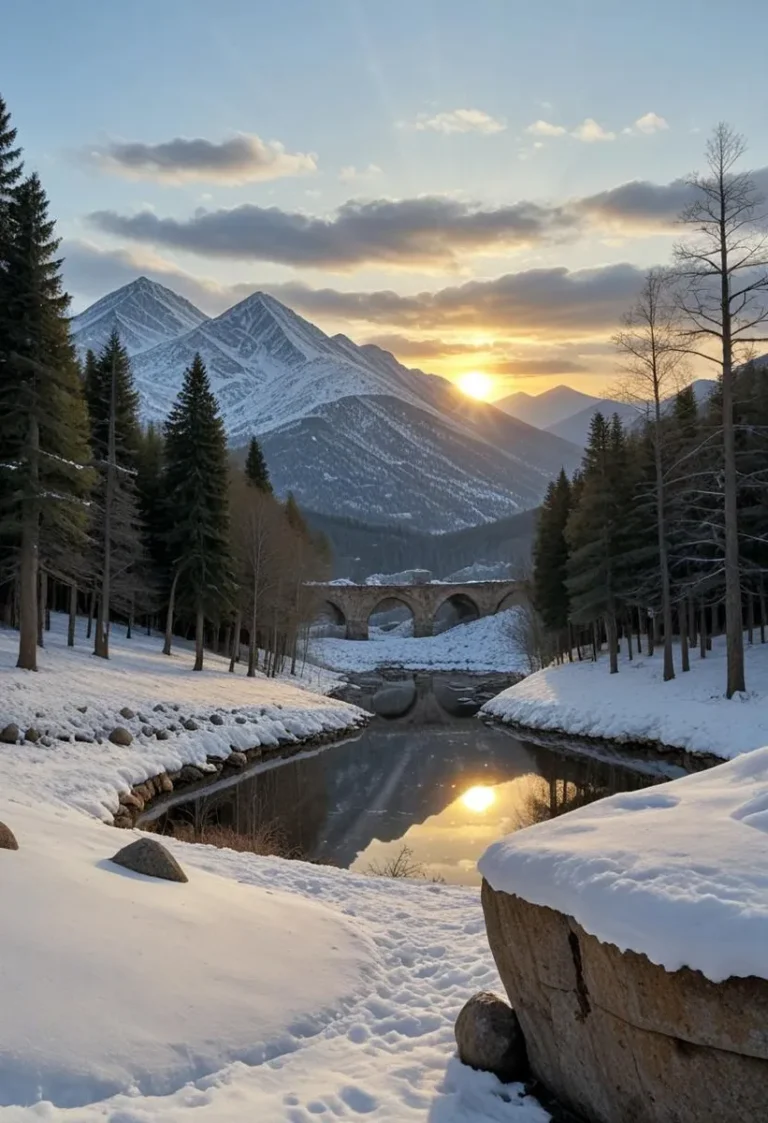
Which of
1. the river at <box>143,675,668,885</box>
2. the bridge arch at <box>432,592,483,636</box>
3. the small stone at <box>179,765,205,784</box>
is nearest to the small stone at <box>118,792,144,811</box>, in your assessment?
the river at <box>143,675,668,885</box>

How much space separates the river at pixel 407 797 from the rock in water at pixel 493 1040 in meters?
8.01

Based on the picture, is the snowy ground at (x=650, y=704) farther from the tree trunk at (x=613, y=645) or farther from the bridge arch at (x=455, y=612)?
the bridge arch at (x=455, y=612)

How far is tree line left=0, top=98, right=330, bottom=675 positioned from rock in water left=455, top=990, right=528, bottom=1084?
61.0ft

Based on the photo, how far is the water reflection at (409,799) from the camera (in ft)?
53.3

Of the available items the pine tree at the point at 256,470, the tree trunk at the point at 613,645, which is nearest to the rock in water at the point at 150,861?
the tree trunk at the point at 613,645

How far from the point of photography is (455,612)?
103812mm

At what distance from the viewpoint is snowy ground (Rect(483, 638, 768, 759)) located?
22.0m

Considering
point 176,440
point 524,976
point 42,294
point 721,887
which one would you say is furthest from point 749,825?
point 176,440

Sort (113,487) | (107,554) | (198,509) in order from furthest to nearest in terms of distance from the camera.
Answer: (198,509) < (113,487) < (107,554)

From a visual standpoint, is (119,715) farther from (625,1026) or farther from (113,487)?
(625,1026)

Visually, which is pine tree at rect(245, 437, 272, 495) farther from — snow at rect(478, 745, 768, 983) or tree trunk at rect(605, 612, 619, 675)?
snow at rect(478, 745, 768, 983)

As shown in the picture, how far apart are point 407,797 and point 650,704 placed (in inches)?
395

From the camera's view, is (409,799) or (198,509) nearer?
(409,799)

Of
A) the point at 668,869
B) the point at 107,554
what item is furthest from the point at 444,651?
the point at 668,869
